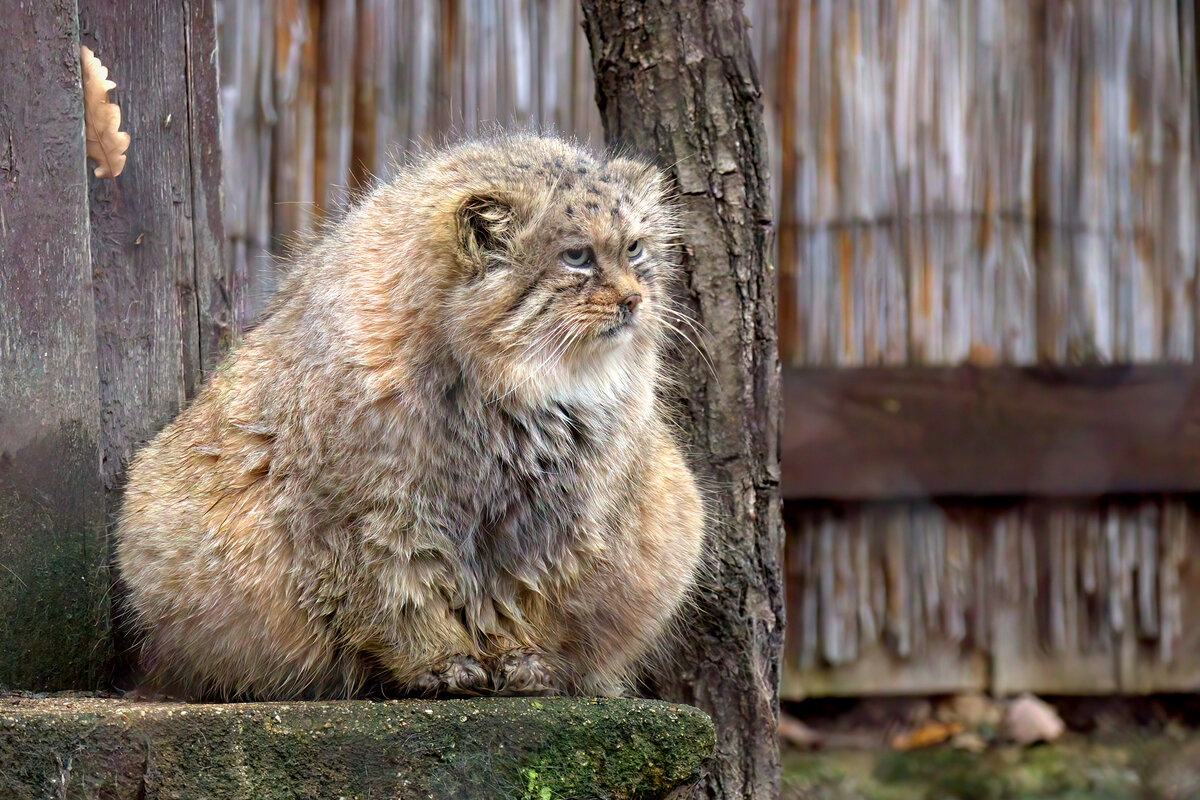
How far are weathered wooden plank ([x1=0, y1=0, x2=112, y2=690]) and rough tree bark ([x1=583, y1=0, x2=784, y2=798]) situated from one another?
1.65m

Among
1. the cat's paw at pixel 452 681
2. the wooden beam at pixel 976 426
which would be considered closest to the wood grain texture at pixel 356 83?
the wooden beam at pixel 976 426

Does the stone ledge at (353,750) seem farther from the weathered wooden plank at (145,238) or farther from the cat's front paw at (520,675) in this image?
the weathered wooden plank at (145,238)

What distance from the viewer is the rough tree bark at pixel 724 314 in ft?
11.9

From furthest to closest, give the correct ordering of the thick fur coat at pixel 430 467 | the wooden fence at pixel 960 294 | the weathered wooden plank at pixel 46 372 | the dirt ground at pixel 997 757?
the wooden fence at pixel 960 294, the weathered wooden plank at pixel 46 372, the thick fur coat at pixel 430 467, the dirt ground at pixel 997 757

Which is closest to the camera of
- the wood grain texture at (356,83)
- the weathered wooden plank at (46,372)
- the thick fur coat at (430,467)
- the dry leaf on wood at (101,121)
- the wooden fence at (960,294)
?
the thick fur coat at (430,467)

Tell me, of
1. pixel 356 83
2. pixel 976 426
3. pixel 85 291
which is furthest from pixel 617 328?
pixel 976 426

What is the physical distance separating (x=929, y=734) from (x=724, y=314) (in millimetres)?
2538

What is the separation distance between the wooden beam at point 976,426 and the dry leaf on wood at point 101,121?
114 inches

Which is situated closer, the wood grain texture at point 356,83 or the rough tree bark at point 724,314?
the rough tree bark at point 724,314

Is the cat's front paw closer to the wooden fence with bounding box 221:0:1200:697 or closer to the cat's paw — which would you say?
the cat's paw

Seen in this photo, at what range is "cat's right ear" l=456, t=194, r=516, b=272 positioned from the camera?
296cm

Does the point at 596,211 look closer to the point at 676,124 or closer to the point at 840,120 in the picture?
the point at 676,124

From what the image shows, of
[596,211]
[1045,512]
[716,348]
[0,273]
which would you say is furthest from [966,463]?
[0,273]

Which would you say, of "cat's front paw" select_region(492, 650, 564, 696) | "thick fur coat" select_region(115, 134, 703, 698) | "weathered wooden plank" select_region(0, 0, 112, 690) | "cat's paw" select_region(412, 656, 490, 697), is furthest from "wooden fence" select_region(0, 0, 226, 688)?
"cat's front paw" select_region(492, 650, 564, 696)
